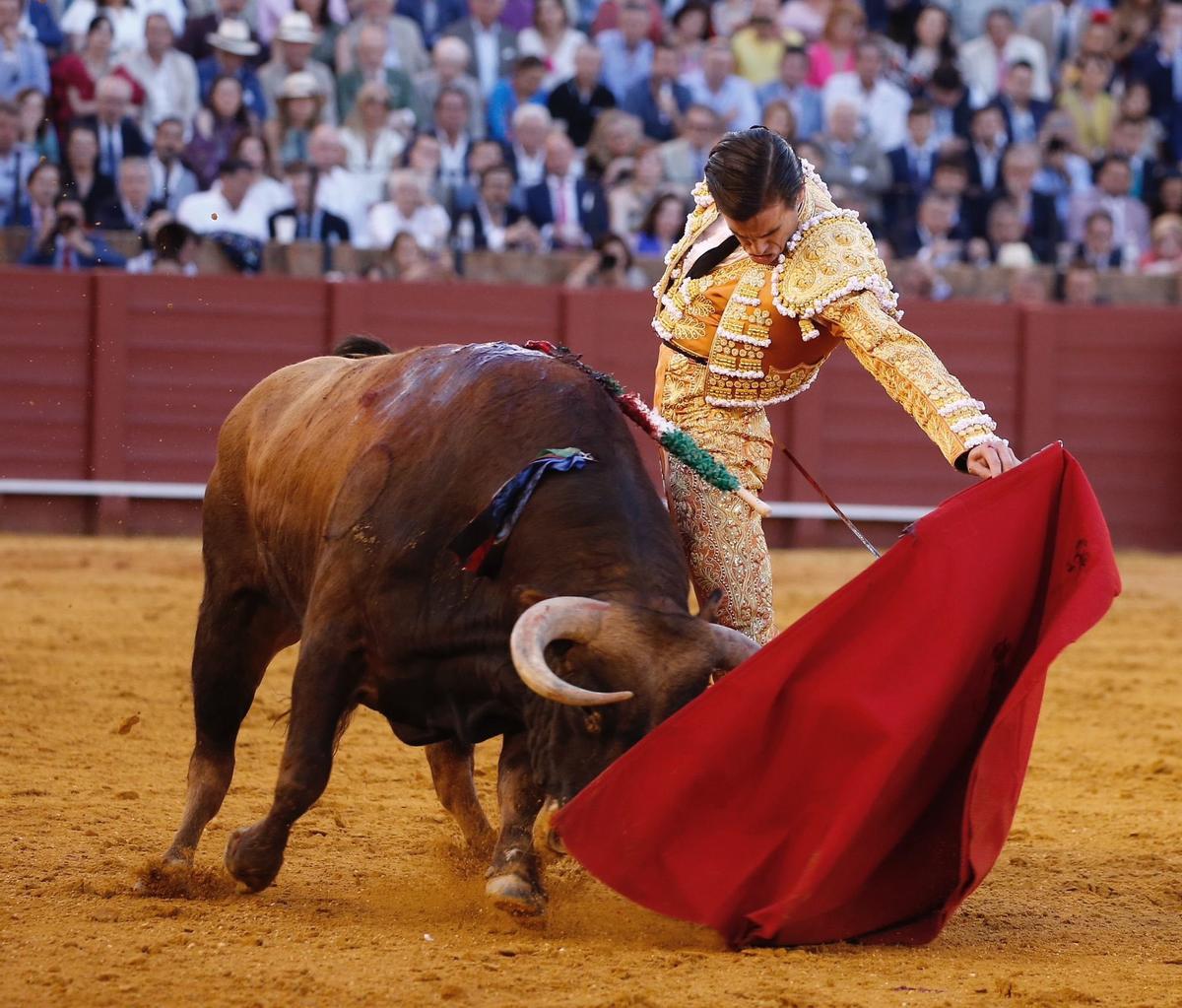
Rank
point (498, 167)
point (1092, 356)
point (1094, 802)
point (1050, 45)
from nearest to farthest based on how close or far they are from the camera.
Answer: point (1094, 802) → point (498, 167) → point (1092, 356) → point (1050, 45)

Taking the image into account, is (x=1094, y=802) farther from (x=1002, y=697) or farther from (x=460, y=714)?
(x=460, y=714)

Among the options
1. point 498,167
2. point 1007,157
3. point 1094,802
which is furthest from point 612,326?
point 1094,802

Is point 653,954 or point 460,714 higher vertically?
point 460,714

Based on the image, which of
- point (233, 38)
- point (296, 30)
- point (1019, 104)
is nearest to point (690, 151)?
point (296, 30)

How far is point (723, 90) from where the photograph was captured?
9.45 meters

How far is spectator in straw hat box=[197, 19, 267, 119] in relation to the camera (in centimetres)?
852

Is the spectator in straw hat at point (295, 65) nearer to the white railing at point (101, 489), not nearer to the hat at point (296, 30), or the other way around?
the hat at point (296, 30)

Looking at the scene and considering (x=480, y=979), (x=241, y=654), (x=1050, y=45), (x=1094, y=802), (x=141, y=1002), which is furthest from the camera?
(x=1050, y=45)

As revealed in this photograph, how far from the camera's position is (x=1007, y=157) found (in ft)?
30.8

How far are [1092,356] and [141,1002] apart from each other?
25.0ft

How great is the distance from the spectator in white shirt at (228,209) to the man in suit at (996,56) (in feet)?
14.4

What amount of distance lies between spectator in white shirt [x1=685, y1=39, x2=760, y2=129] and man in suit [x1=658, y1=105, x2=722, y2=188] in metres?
0.36

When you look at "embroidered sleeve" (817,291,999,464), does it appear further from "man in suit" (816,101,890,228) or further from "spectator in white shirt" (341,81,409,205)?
"man in suit" (816,101,890,228)

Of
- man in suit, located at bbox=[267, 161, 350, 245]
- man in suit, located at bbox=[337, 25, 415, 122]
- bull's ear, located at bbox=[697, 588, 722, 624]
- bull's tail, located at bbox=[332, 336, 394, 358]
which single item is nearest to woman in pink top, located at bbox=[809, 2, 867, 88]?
man in suit, located at bbox=[337, 25, 415, 122]
